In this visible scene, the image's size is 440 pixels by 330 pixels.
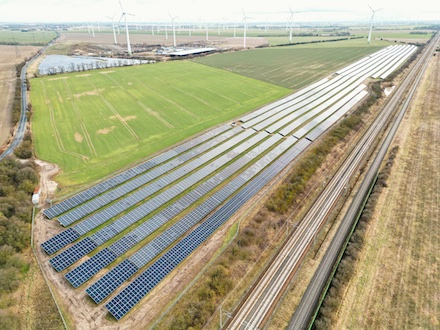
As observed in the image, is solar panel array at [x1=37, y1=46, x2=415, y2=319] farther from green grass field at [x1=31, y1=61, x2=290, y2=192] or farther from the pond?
the pond

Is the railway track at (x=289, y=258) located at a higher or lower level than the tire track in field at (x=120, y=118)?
lower

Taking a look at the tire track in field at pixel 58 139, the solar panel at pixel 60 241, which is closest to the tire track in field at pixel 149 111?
the tire track in field at pixel 58 139

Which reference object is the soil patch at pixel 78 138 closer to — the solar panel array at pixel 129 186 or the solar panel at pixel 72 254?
the solar panel array at pixel 129 186


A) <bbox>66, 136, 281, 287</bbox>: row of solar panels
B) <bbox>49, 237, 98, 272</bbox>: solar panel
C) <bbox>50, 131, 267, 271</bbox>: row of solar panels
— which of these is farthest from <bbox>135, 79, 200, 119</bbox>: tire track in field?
<bbox>49, 237, 98, 272</bbox>: solar panel

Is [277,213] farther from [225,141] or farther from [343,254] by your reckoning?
[225,141]

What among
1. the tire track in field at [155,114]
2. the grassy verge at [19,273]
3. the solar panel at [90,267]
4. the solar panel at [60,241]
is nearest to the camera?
the grassy verge at [19,273]

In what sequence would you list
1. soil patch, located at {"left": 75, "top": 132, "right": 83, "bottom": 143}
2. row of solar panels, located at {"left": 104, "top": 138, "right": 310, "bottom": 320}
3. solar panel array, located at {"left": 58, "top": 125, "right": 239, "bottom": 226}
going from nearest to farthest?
row of solar panels, located at {"left": 104, "top": 138, "right": 310, "bottom": 320}, solar panel array, located at {"left": 58, "top": 125, "right": 239, "bottom": 226}, soil patch, located at {"left": 75, "top": 132, "right": 83, "bottom": 143}

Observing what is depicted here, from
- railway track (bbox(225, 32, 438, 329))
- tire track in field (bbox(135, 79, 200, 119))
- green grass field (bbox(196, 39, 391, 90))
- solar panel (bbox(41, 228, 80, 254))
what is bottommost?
railway track (bbox(225, 32, 438, 329))

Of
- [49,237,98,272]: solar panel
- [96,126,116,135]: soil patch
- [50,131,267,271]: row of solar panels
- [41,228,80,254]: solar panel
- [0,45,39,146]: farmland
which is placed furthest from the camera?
[0,45,39,146]: farmland
